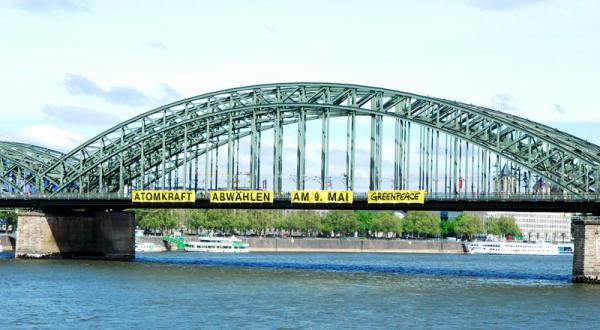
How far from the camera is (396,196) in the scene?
383 ft

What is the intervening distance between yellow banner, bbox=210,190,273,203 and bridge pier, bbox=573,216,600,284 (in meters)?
33.6

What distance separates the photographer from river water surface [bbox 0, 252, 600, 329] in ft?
235

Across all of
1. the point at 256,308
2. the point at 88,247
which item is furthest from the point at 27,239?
the point at 256,308

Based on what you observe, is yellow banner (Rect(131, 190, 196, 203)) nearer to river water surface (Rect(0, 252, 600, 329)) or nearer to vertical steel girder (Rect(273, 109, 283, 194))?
vertical steel girder (Rect(273, 109, 283, 194))

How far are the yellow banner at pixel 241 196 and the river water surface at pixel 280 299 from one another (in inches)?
317

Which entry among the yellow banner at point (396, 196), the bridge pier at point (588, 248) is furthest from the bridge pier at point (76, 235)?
the bridge pier at point (588, 248)

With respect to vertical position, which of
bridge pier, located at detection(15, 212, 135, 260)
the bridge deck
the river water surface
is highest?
the bridge deck

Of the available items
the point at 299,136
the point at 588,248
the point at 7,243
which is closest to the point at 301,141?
the point at 299,136

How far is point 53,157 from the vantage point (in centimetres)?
15975

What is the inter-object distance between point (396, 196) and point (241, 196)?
18121 mm

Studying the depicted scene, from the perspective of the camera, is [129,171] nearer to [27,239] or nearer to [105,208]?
[105,208]

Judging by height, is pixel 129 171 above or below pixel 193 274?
above

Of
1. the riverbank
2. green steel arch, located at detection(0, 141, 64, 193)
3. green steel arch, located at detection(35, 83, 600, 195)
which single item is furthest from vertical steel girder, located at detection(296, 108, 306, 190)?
the riverbank

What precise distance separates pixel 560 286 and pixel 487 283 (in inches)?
268
